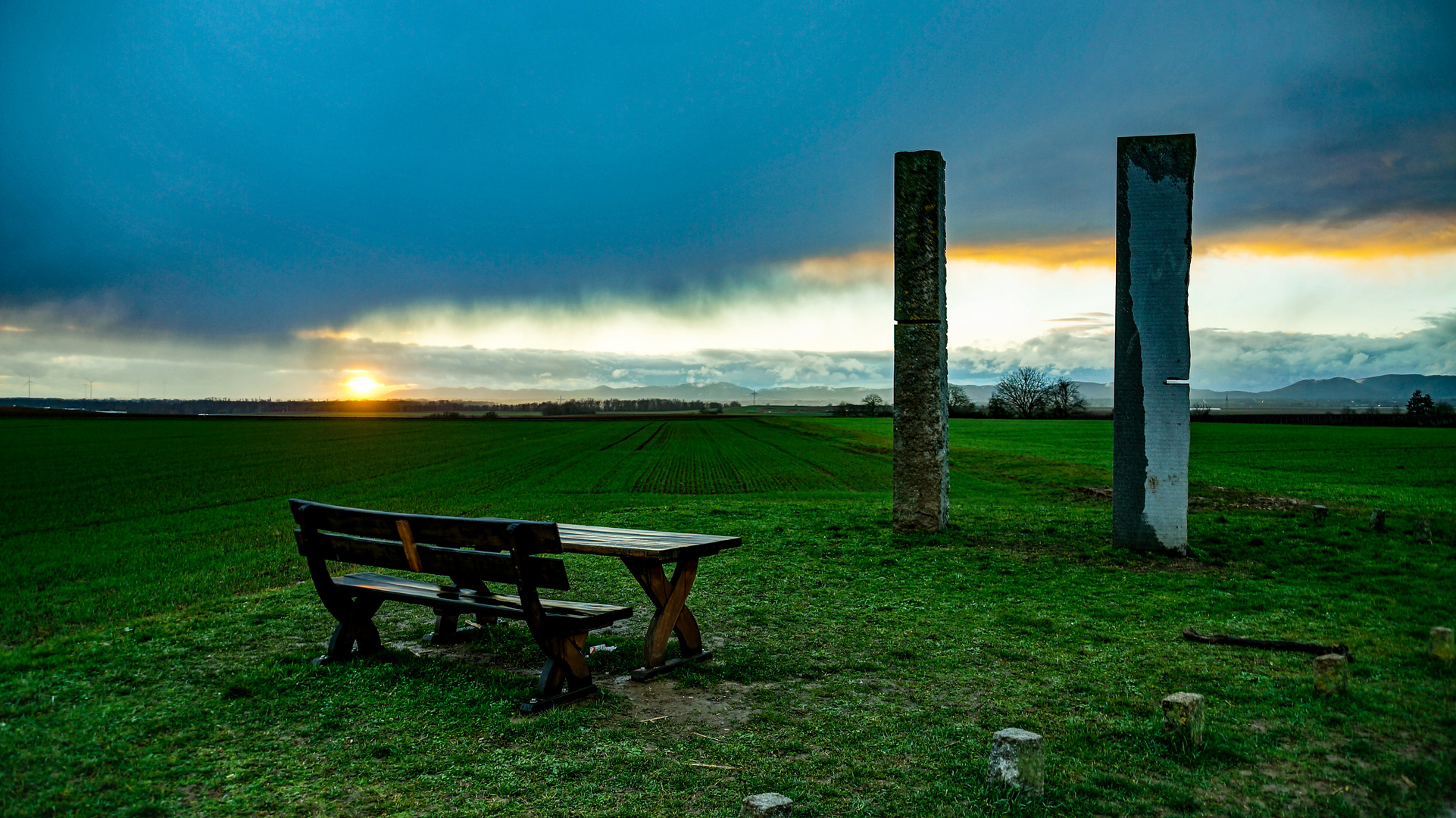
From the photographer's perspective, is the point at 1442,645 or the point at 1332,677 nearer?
the point at 1332,677

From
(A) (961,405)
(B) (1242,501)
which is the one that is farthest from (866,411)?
(B) (1242,501)

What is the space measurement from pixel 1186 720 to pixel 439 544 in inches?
181

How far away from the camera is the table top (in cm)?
560

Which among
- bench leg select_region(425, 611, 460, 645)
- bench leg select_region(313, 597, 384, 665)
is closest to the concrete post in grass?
bench leg select_region(425, 611, 460, 645)

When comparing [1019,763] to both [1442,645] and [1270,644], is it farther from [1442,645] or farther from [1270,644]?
[1442,645]

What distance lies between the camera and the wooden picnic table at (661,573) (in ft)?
18.6

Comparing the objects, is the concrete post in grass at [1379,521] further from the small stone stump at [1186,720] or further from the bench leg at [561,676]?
the bench leg at [561,676]

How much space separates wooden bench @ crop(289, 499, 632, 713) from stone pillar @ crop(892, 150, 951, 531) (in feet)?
23.9

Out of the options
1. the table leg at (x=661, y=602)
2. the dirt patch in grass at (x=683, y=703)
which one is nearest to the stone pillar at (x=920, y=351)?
the table leg at (x=661, y=602)

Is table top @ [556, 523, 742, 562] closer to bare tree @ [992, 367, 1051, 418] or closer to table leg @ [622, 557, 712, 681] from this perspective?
table leg @ [622, 557, 712, 681]

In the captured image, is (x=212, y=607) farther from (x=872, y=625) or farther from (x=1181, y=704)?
(x=1181, y=704)

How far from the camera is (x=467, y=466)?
31250 millimetres

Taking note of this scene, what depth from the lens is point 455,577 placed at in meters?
5.56

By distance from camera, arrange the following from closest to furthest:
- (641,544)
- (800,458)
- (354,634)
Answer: (641,544) < (354,634) < (800,458)
